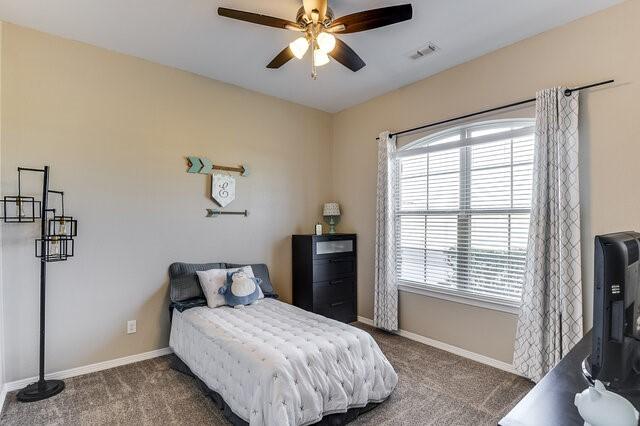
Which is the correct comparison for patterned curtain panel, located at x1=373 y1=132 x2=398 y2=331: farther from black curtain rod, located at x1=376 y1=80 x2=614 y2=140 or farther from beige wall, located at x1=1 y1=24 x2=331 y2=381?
beige wall, located at x1=1 y1=24 x2=331 y2=381

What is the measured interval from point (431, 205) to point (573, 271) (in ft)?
4.61

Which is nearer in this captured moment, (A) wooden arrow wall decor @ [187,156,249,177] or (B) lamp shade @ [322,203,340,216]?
(A) wooden arrow wall decor @ [187,156,249,177]

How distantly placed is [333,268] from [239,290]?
135cm

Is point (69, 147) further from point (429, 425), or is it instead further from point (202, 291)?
point (429, 425)

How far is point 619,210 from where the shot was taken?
2.37m

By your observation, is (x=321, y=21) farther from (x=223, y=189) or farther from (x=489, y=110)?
(x=223, y=189)

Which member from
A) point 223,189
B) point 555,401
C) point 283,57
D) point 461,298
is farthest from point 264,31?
point 461,298

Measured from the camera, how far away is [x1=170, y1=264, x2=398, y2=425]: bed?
1868 mm

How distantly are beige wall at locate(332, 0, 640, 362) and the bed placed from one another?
1.21 meters

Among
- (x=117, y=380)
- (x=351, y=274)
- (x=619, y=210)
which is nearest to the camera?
(x=619, y=210)

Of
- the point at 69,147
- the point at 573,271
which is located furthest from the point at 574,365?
the point at 69,147

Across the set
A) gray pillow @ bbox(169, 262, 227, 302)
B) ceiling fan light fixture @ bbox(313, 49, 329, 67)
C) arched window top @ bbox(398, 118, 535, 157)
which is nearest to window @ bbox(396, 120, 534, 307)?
arched window top @ bbox(398, 118, 535, 157)

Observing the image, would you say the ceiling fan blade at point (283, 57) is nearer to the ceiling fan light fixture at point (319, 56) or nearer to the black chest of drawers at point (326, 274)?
the ceiling fan light fixture at point (319, 56)

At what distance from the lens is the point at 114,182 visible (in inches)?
119
